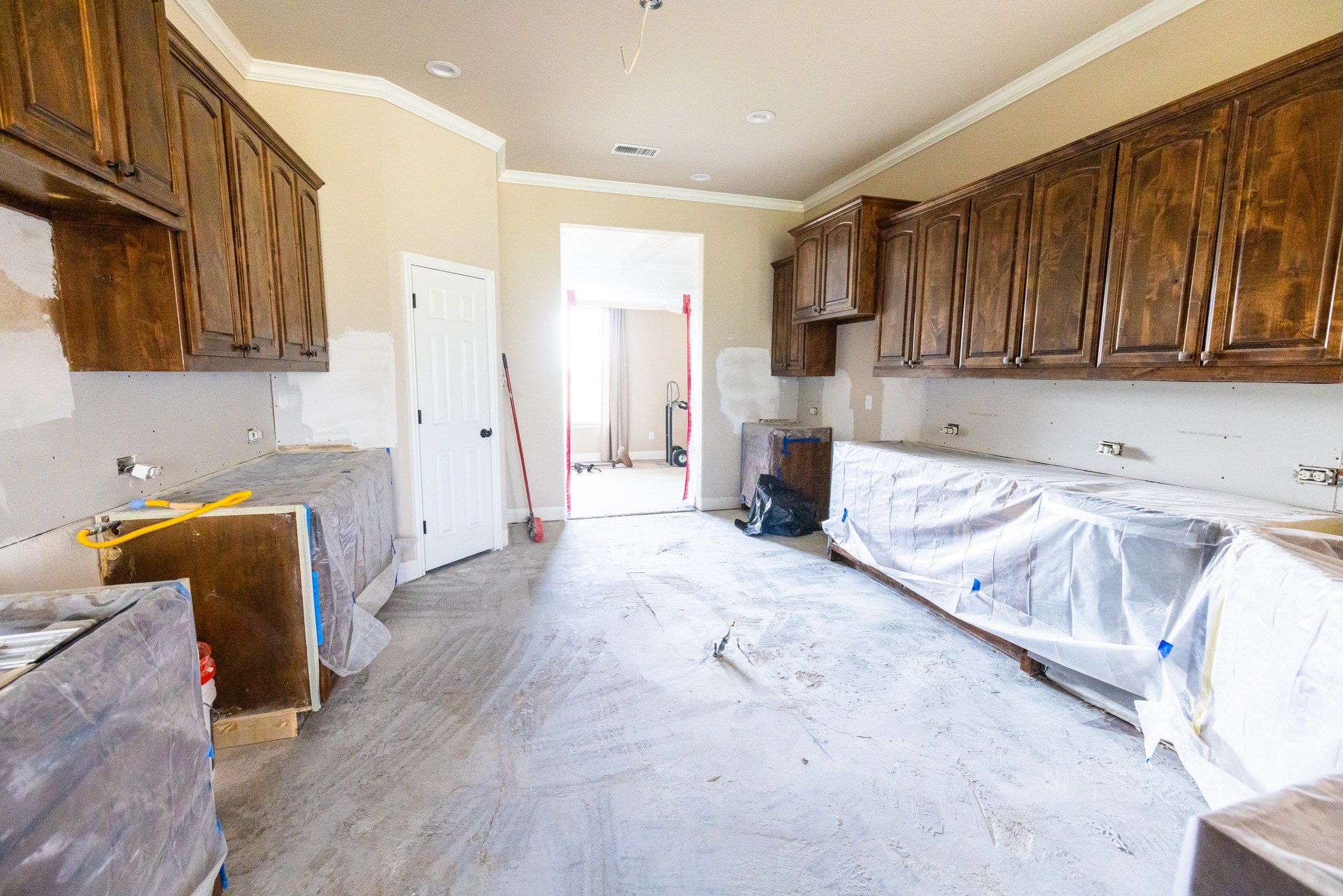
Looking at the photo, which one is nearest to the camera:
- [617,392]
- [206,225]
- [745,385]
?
[206,225]

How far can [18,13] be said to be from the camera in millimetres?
1218

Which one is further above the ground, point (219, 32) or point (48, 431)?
point (219, 32)

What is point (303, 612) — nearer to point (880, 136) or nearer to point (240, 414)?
point (240, 414)

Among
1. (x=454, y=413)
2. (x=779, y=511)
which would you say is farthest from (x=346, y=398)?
(x=779, y=511)

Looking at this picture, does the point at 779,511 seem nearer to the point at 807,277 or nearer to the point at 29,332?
the point at 807,277

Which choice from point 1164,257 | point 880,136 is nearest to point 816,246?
point 880,136

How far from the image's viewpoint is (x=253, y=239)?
2432 millimetres

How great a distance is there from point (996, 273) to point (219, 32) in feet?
13.7

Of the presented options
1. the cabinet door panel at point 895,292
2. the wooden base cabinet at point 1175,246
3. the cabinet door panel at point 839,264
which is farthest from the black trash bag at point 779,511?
the wooden base cabinet at point 1175,246

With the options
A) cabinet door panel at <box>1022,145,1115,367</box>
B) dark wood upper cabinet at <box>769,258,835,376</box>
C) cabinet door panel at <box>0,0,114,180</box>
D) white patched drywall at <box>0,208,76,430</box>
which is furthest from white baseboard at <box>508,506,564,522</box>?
cabinet door panel at <box>1022,145,1115,367</box>

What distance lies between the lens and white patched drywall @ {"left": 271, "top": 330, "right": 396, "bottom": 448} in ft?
10.7

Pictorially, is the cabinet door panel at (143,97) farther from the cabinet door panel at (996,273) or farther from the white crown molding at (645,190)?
the cabinet door panel at (996,273)

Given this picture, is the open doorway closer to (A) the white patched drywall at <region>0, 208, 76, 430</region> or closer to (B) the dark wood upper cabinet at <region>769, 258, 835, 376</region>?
(B) the dark wood upper cabinet at <region>769, 258, 835, 376</region>

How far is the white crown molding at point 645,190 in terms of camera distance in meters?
4.64
